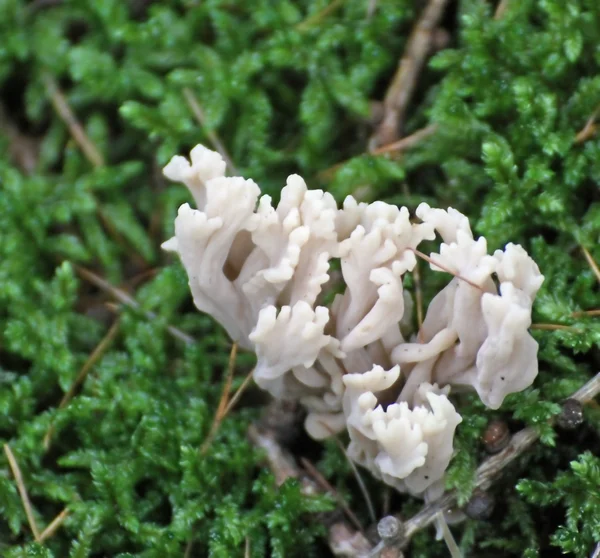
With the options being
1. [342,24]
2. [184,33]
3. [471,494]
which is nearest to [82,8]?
[184,33]

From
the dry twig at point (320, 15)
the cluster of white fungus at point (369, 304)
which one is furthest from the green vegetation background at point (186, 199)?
the cluster of white fungus at point (369, 304)

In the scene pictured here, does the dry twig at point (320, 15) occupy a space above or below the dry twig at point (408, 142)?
above

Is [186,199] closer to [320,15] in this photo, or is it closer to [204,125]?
Result: [204,125]

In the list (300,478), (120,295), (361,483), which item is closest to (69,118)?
Result: (120,295)

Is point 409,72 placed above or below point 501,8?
below

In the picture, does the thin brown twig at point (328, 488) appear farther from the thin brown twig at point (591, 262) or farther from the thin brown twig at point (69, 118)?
the thin brown twig at point (69, 118)
